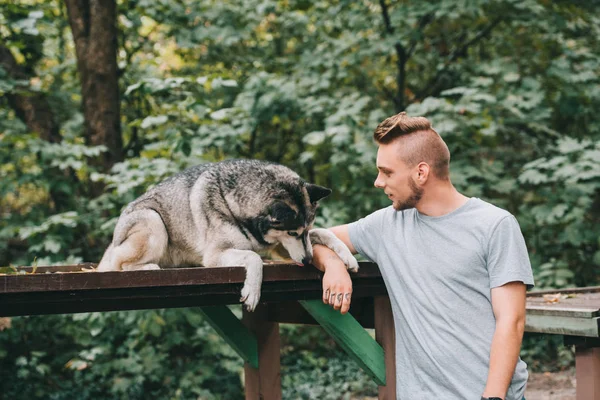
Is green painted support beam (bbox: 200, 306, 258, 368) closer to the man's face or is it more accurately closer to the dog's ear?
the dog's ear

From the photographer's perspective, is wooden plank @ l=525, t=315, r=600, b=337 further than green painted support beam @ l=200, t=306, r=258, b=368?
No

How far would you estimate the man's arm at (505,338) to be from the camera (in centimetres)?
212

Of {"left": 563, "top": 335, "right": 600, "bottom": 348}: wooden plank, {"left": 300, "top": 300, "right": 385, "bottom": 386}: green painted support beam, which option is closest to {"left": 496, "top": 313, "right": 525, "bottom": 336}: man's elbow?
{"left": 300, "top": 300, "right": 385, "bottom": 386}: green painted support beam

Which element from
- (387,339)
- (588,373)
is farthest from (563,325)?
(387,339)

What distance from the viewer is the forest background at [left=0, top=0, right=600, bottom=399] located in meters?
5.84

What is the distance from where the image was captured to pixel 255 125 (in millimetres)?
6246

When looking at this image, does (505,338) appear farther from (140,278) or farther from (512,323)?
(140,278)

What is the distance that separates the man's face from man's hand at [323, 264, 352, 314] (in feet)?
1.37

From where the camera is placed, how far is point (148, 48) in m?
8.62

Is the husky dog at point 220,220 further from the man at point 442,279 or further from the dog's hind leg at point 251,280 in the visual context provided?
the man at point 442,279

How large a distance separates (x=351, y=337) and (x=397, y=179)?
0.82 meters

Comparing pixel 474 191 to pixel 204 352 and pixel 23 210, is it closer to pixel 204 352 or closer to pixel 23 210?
pixel 204 352

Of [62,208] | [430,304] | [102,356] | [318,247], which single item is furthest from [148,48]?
[430,304]

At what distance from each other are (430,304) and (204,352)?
178 inches
